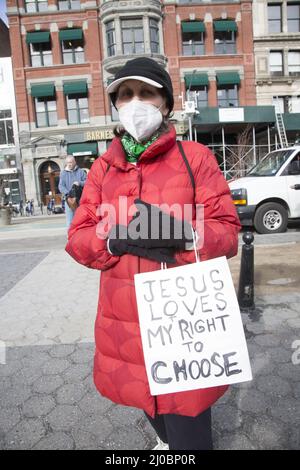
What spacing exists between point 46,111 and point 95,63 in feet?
16.0

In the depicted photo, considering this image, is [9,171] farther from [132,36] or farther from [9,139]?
[132,36]

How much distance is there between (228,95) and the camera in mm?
27078

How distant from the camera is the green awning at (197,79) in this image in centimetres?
2630

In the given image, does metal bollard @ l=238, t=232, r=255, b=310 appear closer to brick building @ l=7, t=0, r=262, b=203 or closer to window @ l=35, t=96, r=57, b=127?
brick building @ l=7, t=0, r=262, b=203

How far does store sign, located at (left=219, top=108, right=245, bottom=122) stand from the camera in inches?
910

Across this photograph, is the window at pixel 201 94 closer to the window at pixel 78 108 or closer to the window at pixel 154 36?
the window at pixel 154 36

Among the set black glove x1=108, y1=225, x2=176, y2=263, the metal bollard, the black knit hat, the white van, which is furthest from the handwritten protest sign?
the white van

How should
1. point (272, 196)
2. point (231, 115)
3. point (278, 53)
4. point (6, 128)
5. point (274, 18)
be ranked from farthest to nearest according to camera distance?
point (6, 128), point (278, 53), point (274, 18), point (231, 115), point (272, 196)

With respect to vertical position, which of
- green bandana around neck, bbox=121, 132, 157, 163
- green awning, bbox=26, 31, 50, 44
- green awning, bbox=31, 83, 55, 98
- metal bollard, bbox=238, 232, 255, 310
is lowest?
metal bollard, bbox=238, 232, 255, 310

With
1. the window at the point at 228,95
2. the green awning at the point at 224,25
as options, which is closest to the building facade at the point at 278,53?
the window at the point at 228,95

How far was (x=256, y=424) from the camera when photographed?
246 cm

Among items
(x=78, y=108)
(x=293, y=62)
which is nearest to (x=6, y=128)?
(x=78, y=108)

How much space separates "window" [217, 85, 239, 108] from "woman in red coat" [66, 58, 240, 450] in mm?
27184

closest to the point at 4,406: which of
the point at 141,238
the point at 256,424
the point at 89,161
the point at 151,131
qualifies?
the point at 256,424
